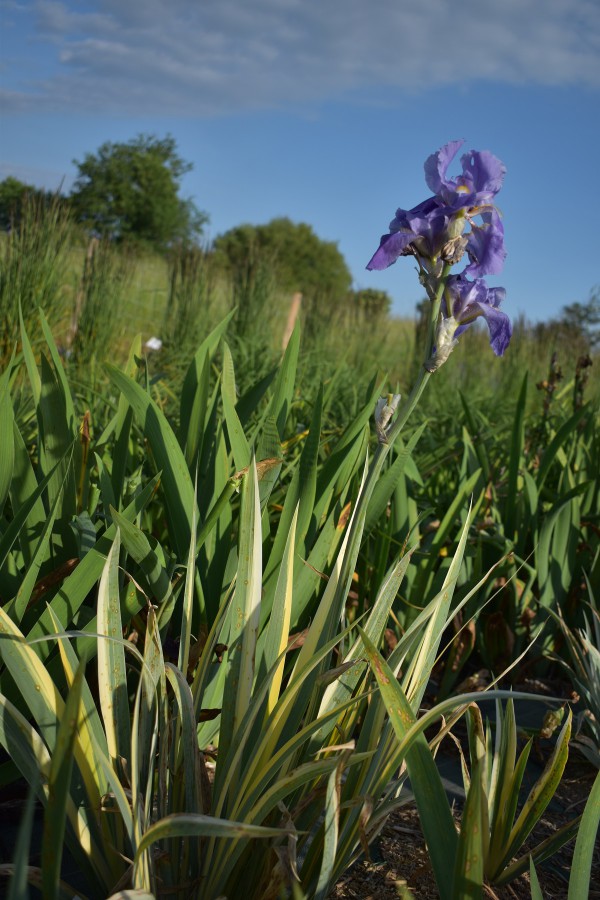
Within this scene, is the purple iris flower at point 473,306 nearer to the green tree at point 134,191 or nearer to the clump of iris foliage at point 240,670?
the clump of iris foliage at point 240,670

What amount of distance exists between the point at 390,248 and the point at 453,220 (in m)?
0.10

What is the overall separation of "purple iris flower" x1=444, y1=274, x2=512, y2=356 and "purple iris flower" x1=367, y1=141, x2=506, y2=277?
0.04 metres

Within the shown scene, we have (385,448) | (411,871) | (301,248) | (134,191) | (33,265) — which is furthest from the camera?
(301,248)

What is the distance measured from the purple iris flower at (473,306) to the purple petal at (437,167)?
14 cm

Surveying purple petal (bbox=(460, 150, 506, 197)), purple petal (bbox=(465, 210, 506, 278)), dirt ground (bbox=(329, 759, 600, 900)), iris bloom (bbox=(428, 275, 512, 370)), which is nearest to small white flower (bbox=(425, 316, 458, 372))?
iris bloom (bbox=(428, 275, 512, 370))

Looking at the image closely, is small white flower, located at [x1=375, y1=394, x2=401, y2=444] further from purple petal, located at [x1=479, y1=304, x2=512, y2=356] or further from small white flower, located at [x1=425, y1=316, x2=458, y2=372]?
purple petal, located at [x1=479, y1=304, x2=512, y2=356]

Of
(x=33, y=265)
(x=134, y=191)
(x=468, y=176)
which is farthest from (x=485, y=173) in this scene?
(x=134, y=191)

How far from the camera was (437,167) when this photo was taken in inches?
45.1

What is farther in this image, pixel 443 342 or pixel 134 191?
pixel 134 191

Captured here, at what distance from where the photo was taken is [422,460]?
2.70 meters

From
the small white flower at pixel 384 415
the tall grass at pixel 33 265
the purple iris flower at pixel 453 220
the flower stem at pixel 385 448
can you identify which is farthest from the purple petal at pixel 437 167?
the tall grass at pixel 33 265

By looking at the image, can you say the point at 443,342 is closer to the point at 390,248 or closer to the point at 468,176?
the point at 390,248

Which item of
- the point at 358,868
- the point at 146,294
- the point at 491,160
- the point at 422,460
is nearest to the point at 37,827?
the point at 358,868

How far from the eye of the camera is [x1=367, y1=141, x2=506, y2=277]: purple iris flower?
A: 111cm
